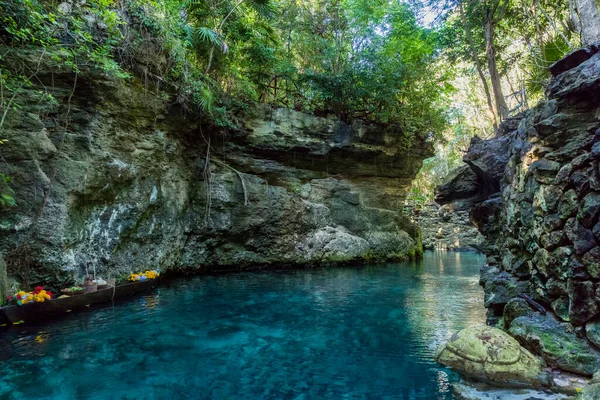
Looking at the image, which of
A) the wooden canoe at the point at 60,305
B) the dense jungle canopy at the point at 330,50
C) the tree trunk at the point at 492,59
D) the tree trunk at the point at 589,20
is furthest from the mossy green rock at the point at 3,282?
the tree trunk at the point at 492,59

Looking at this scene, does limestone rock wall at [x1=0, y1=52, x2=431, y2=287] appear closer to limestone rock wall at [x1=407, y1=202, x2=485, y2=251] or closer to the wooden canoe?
the wooden canoe

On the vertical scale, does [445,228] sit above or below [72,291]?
above

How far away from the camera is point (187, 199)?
461 inches

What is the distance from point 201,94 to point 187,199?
3751mm

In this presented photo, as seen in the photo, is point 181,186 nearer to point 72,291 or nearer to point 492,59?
point 72,291

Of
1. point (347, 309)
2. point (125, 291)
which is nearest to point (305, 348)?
point (347, 309)

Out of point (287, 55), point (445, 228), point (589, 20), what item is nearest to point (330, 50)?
point (287, 55)

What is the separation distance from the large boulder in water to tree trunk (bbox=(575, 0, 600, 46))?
5558 millimetres

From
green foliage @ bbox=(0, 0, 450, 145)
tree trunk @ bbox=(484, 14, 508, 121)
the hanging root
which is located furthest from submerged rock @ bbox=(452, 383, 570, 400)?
tree trunk @ bbox=(484, 14, 508, 121)

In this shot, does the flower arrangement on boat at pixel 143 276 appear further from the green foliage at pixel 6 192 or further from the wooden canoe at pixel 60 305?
the green foliage at pixel 6 192

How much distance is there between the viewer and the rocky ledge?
353 cm

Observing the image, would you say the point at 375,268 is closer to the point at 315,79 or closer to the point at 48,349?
the point at 315,79

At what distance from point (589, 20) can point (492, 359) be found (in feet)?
20.6

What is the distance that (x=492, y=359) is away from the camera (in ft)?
12.2
